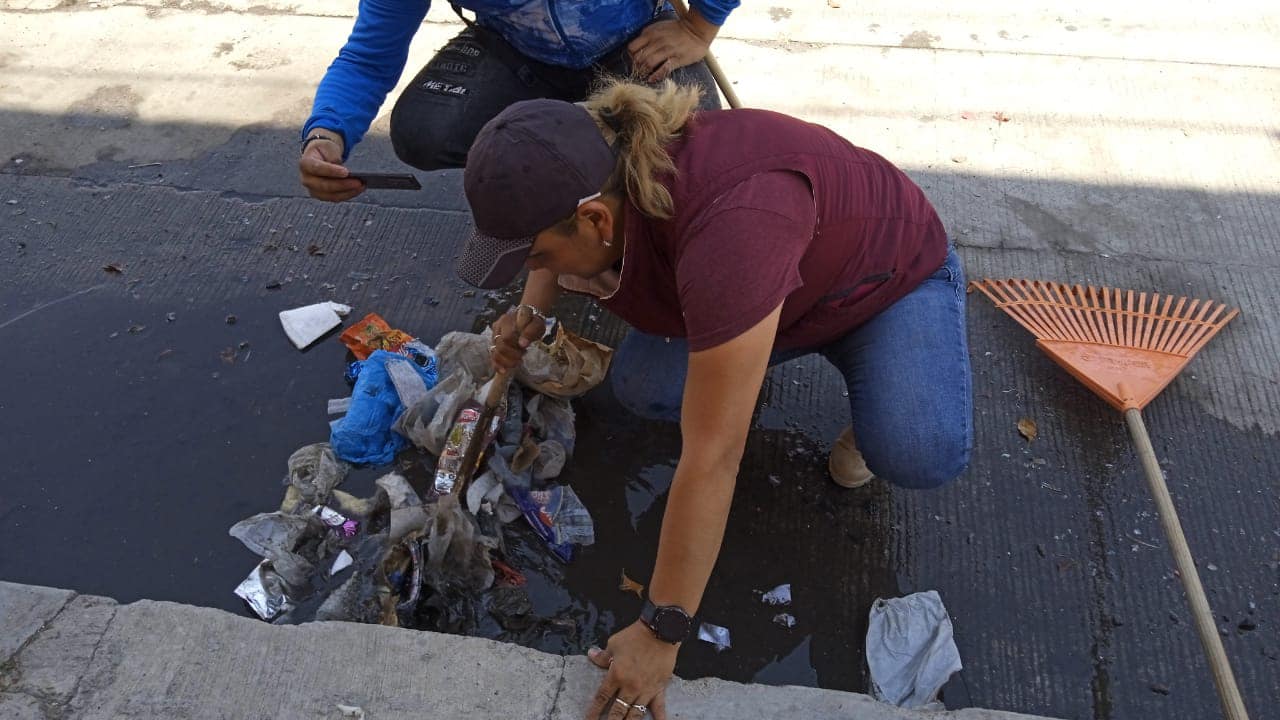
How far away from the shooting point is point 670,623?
5.64 ft

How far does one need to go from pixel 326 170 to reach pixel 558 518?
113 centimetres

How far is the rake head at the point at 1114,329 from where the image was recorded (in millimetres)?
2629

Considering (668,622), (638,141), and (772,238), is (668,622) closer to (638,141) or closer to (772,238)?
(772,238)

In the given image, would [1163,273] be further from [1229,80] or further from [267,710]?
[267,710]

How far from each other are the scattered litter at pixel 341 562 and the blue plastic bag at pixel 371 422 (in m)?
0.30

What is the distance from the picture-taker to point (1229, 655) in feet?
6.97

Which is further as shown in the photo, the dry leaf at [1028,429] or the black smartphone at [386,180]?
the dry leaf at [1028,429]

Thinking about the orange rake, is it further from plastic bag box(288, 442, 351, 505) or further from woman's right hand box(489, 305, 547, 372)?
plastic bag box(288, 442, 351, 505)

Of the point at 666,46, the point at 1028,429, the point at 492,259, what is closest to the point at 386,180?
the point at 492,259

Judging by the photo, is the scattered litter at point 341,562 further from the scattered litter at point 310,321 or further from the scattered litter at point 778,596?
the scattered litter at point 778,596

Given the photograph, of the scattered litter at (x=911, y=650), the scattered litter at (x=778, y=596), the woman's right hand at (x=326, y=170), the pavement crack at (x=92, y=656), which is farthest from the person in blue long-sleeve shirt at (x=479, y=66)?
the scattered litter at (x=911, y=650)

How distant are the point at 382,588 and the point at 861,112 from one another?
8.91 feet

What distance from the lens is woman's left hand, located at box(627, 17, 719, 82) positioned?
272 centimetres

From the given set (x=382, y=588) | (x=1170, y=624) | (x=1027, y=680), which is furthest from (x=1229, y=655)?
(x=382, y=588)
